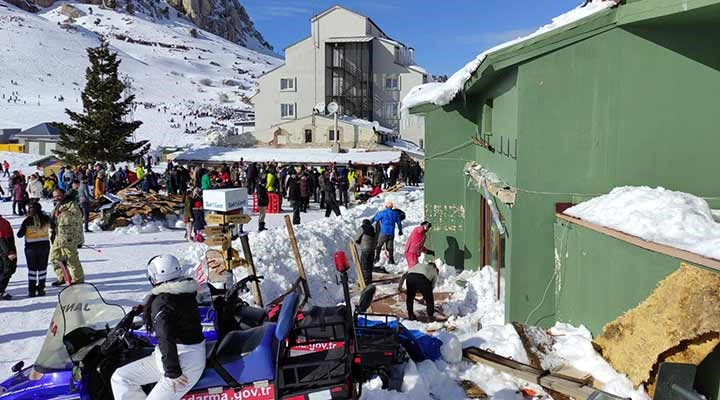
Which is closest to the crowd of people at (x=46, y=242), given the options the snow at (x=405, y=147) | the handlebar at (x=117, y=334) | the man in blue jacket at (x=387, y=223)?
the handlebar at (x=117, y=334)

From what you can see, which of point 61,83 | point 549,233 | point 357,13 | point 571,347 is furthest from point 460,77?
point 61,83

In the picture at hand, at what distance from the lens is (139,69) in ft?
354

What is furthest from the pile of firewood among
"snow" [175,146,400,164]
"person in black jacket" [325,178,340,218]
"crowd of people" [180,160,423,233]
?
"snow" [175,146,400,164]

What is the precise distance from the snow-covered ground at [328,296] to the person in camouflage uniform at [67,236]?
2.03 feet

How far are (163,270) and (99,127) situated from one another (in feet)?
112

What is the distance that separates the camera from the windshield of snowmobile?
4504mm

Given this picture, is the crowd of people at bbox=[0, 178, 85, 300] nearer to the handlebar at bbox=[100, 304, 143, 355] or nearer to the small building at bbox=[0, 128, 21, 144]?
the handlebar at bbox=[100, 304, 143, 355]

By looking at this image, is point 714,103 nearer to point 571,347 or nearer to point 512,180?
point 512,180

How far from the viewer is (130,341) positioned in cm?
472

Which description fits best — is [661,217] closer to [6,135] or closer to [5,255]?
[5,255]

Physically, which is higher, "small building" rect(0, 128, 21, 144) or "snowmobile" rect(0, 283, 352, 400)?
"small building" rect(0, 128, 21, 144)

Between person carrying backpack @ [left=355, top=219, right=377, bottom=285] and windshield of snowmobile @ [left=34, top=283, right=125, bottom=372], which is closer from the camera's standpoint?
windshield of snowmobile @ [left=34, top=283, right=125, bottom=372]

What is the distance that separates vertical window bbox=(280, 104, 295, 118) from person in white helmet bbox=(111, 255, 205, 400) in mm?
43036

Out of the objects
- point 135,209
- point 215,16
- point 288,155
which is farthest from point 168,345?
point 215,16
